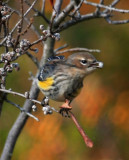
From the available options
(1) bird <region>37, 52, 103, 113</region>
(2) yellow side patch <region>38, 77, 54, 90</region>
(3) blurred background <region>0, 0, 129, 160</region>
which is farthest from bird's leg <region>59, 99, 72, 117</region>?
(3) blurred background <region>0, 0, 129, 160</region>

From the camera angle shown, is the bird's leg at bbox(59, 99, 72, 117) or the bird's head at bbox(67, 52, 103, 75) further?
the bird's head at bbox(67, 52, 103, 75)

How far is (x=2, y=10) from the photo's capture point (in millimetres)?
2078

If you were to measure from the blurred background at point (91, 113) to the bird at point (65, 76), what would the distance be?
1.72 m

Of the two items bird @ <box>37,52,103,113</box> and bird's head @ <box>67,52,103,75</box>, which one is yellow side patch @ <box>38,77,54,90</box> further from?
bird's head @ <box>67,52,103,75</box>

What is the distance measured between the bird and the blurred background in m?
1.72

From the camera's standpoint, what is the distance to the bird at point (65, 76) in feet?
9.30

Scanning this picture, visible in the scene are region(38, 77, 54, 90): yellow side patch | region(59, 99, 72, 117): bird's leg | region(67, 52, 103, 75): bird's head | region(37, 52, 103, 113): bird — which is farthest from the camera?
region(38, 77, 54, 90): yellow side patch

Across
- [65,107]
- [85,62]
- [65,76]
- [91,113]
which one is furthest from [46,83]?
[91,113]

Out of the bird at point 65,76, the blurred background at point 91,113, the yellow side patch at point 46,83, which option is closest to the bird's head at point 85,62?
the bird at point 65,76

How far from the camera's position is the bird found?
2836 mm

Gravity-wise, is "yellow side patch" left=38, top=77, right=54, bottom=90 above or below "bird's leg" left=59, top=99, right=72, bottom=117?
above

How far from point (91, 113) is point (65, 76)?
222 centimetres

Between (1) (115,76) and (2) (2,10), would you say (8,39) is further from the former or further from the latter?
(1) (115,76)

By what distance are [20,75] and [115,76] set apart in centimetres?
134
